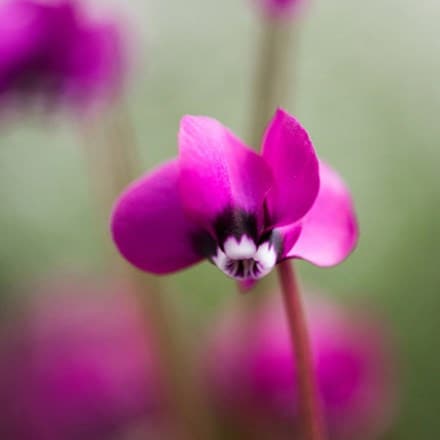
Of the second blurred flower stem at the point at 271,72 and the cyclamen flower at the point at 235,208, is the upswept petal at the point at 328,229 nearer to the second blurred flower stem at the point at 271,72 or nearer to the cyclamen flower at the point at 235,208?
the cyclamen flower at the point at 235,208

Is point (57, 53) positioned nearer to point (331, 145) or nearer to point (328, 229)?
A: point (328, 229)

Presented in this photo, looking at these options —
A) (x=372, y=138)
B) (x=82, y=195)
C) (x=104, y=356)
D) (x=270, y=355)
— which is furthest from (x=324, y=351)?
(x=82, y=195)

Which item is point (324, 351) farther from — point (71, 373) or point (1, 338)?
point (1, 338)

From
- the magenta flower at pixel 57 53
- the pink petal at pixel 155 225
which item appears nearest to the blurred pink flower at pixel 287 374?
the magenta flower at pixel 57 53

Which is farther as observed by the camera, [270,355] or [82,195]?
[82,195]

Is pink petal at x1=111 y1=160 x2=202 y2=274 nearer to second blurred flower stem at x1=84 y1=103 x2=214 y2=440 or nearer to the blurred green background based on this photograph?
second blurred flower stem at x1=84 y1=103 x2=214 y2=440

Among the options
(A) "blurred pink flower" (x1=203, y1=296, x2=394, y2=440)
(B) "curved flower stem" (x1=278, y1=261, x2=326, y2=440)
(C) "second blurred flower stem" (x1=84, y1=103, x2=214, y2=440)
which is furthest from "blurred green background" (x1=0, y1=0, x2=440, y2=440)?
(B) "curved flower stem" (x1=278, y1=261, x2=326, y2=440)
